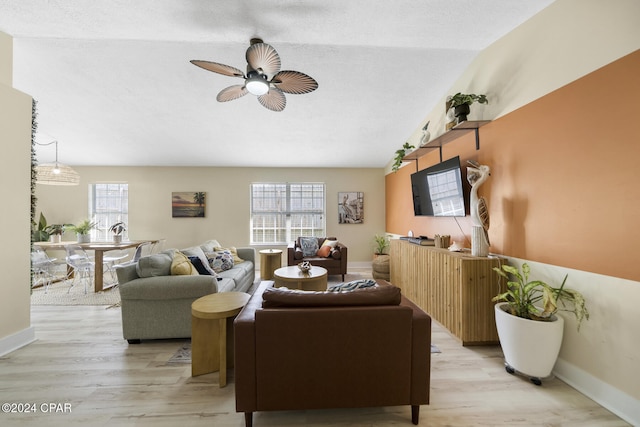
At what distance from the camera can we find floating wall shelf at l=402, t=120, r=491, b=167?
2.77m

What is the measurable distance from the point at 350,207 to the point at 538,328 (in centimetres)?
444

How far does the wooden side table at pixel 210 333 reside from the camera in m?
1.92

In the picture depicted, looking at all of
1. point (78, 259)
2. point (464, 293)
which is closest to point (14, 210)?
point (78, 259)

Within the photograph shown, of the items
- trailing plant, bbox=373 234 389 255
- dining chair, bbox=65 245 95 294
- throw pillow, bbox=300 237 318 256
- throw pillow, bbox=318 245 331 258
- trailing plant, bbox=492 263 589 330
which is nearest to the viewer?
trailing plant, bbox=492 263 589 330

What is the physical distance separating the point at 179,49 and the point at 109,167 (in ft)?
14.6

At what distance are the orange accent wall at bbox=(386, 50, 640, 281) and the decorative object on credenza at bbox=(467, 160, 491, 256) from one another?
0.40ft

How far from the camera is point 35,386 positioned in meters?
1.89

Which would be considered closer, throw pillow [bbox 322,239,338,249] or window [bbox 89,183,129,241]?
throw pillow [bbox 322,239,338,249]

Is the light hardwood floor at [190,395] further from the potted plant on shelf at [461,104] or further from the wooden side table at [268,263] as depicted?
the potted plant on shelf at [461,104]

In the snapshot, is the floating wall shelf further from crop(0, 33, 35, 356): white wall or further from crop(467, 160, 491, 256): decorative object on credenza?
crop(0, 33, 35, 356): white wall

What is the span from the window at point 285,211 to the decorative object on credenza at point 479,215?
382cm

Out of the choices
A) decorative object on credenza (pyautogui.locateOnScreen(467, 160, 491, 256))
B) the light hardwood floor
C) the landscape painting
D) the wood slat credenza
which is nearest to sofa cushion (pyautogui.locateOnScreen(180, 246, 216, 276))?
the light hardwood floor

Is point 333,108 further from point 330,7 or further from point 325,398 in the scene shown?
point 325,398

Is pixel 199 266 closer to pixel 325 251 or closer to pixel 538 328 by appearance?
pixel 325 251
